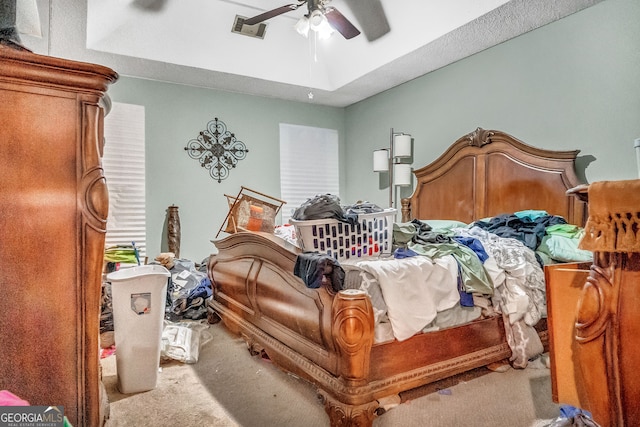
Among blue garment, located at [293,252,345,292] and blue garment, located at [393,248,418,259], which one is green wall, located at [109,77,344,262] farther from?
blue garment, located at [293,252,345,292]

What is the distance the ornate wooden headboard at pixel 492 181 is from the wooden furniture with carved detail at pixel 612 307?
220 centimetres

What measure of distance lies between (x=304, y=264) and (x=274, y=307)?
1.98 ft

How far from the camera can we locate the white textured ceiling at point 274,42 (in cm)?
326

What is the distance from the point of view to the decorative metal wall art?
4828mm

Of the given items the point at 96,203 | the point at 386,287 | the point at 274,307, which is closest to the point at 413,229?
the point at 386,287

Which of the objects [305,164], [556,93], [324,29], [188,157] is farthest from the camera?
[305,164]

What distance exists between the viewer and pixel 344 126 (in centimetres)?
596

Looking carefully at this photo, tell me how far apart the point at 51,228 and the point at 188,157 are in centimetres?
399

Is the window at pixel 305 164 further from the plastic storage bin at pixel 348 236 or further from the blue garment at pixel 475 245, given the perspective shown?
the blue garment at pixel 475 245

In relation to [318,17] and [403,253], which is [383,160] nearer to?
[318,17]

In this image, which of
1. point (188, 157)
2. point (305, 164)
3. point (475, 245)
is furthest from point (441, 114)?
point (188, 157)

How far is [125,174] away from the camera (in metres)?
4.38

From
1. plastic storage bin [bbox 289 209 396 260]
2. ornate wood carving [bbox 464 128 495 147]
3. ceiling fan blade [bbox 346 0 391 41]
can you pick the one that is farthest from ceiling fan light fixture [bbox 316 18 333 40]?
ornate wood carving [bbox 464 128 495 147]

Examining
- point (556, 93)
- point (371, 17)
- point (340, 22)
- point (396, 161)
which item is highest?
point (371, 17)
